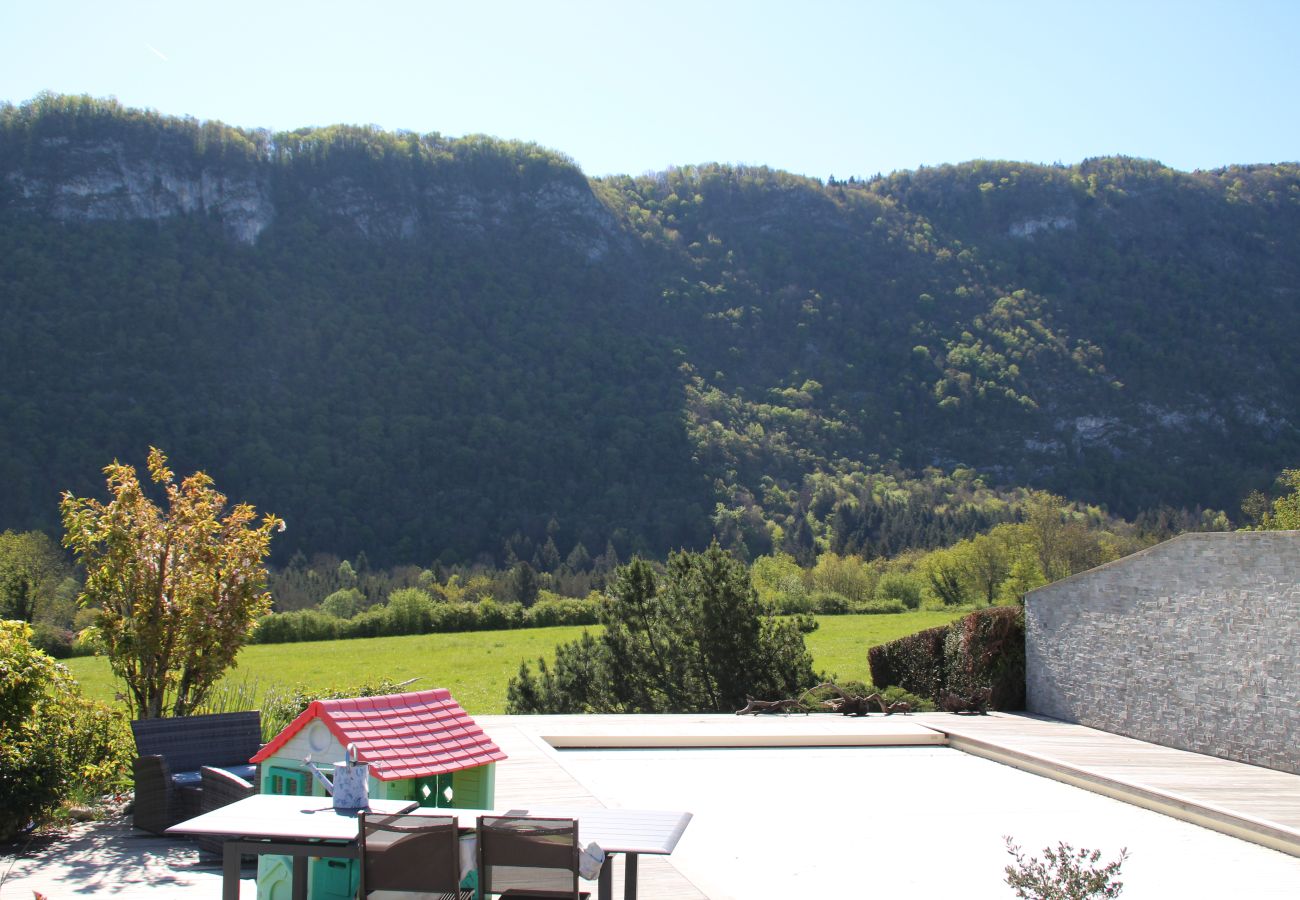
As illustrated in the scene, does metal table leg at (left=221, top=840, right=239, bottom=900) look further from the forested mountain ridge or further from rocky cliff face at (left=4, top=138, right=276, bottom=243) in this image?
rocky cliff face at (left=4, top=138, right=276, bottom=243)

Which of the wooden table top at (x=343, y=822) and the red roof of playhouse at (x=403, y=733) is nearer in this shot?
the wooden table top at (x=343, y=822)

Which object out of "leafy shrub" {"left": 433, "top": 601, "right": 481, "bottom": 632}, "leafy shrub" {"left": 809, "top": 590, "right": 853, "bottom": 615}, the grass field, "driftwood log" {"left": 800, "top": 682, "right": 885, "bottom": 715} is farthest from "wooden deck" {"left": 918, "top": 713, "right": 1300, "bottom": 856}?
"leafy shrub" {"left": 809, "top": 590, "right": 853, "bottom": 615}

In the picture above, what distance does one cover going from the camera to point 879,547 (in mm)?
64875

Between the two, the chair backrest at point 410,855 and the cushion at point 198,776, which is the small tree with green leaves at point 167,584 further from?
the chair backrest at point 410,855

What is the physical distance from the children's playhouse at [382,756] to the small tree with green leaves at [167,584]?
2.82 meters

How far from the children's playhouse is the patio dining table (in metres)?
0.39

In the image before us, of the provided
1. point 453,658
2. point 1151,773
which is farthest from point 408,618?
point 1151,773

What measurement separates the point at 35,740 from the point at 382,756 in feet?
9.36

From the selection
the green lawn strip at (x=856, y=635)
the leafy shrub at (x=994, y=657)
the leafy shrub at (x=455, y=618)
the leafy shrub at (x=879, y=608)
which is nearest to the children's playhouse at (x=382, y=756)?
the leafy shrub at (x=994, y=657)

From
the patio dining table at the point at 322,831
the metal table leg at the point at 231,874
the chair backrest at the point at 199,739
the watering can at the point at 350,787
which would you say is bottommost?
the chair backrest at the point at 199,739

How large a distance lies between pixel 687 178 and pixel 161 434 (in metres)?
69.5

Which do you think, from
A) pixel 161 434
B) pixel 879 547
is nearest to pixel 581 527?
pixel 879 547

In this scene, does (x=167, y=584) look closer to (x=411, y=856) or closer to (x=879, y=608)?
(x=411, y=856)

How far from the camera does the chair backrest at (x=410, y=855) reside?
12.8ft
